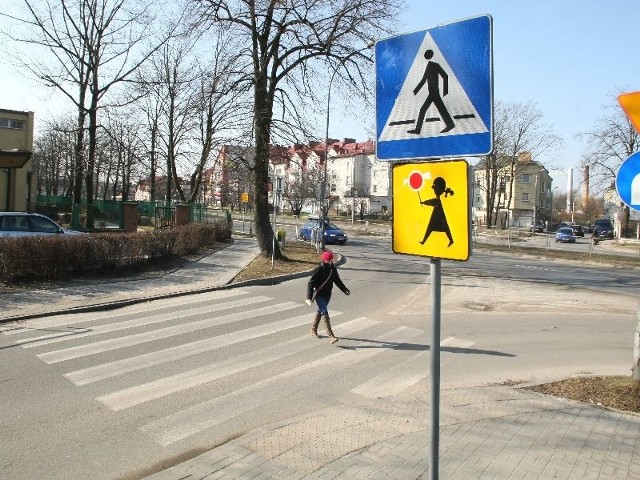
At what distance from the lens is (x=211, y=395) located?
6.24 m

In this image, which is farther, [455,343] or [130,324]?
[130,324]

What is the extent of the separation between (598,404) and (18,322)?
32.2 feet

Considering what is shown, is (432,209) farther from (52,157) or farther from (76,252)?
(52,157)

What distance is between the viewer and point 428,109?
9.04 ft

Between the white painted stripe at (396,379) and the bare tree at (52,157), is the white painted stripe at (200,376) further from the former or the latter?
the bare tree at (52,157)

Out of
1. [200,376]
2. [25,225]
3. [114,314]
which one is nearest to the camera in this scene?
[200,376]

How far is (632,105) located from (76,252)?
13932 millimetres

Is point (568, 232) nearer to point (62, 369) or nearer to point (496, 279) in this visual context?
point (496, 279)

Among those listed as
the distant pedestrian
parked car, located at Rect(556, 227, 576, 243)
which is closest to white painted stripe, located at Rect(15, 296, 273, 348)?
the distant pedestrian

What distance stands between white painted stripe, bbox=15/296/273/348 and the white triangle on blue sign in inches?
300

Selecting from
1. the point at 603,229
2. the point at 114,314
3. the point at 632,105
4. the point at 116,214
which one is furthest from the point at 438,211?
the point at 603,229

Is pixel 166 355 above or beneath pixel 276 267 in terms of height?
beneath

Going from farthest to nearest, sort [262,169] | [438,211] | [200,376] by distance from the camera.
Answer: [262,169], [200,376], [438,211]

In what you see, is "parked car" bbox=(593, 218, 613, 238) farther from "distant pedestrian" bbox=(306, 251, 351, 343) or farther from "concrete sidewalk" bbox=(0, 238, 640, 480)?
"concrete sidewalk" bbox=(0, 238, 640, 480)
